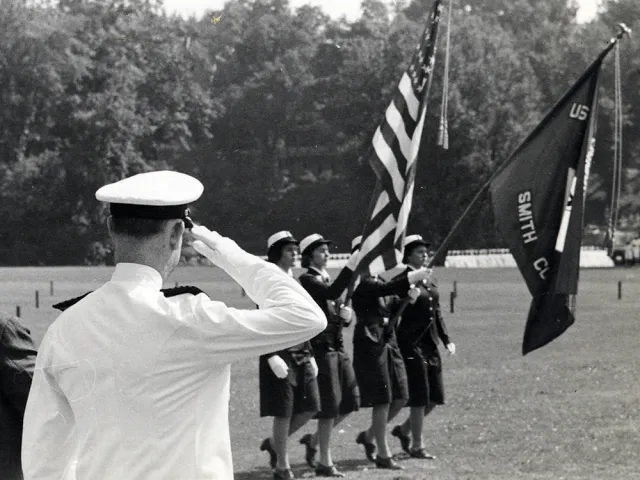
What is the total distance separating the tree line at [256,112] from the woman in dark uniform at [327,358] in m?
60.2

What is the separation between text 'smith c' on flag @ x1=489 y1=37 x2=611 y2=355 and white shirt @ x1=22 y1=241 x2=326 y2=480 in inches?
225

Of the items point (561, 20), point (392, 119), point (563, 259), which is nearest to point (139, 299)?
point (563, 259)

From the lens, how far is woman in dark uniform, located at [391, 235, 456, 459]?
1334 cm

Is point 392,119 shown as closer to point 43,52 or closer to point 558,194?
point 558,194

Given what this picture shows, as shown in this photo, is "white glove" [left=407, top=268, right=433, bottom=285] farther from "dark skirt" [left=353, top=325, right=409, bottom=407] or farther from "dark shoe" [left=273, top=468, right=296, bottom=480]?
"dark shoe" [left=273, top=468, right=296, bottom=480]

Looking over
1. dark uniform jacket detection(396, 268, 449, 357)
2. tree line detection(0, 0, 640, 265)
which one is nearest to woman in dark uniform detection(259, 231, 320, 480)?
dark uniform jacket detection(396, 268, 449, 357)

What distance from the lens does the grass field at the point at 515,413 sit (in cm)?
1209

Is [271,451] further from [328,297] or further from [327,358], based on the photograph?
[328,297]

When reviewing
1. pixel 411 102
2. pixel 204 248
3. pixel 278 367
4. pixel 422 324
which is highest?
pixel 411 102

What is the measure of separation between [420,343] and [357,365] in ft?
2.89

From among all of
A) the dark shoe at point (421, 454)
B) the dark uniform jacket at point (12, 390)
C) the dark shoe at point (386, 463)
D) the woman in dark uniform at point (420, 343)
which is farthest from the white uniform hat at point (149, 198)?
the woman in dark uniform at point (420, 343)

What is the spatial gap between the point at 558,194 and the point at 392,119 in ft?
8.08

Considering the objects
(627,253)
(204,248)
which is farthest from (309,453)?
(627,253)

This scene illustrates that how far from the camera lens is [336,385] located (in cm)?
1229
